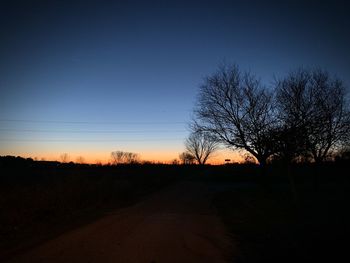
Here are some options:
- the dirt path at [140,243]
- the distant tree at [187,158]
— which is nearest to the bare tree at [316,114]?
the dirt path at [140,243]

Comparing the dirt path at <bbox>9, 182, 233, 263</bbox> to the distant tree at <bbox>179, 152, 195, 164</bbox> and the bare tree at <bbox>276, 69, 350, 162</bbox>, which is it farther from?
the distant tree at <bbox>179, 152, 195, 164</bbox>

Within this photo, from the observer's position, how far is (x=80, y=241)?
8.38 m

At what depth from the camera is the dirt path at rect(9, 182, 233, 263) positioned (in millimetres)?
6879

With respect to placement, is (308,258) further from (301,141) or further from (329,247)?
(301,141)

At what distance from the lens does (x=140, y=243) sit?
828 centimetres

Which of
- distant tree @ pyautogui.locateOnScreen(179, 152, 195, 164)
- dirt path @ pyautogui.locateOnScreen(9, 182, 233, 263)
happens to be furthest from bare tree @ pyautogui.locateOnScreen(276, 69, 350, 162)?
distant tree @ pyautogui.locateOnScreen(179, 152, 195, 164)

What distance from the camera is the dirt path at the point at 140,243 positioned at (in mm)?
6879

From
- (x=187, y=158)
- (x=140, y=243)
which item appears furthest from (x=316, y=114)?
(x=187, y=158)

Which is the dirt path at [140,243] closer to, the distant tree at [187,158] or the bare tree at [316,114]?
the bare tree at [316,114]

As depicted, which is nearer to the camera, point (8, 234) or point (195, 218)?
point (8, 234)

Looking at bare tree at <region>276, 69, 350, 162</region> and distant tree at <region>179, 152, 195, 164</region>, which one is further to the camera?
distant tree at <region>179, 152, 195, 164</region>

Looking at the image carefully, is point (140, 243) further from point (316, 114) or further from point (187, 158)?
point (187, 158)

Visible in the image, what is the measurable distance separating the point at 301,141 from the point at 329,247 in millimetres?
9585

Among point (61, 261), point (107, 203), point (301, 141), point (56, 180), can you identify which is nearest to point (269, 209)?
point (301, 141)
